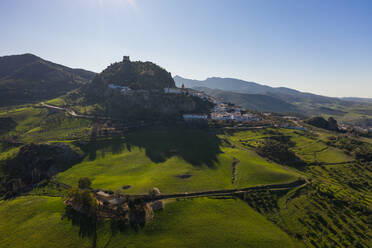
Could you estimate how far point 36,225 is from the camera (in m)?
55.7

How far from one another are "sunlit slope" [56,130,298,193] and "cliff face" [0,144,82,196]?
23.3ft

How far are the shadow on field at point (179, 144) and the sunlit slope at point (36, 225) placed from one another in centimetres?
4846

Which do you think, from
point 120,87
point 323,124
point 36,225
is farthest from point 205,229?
point 323,124

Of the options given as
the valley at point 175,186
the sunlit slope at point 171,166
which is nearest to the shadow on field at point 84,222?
the valley at point 175,186

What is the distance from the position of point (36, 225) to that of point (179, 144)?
257ft

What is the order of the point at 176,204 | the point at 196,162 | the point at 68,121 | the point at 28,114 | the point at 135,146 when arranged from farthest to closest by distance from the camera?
the point at 28,114, the point at 68,121, the point at 135,146, the point at 196,162, the point at 176,204

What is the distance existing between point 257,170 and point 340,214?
31.9 meters

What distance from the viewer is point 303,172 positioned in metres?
91.1

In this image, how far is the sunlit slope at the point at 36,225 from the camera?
5031 centimetres

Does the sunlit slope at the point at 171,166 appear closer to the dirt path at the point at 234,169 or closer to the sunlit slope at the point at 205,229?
the dirt path at the point at 234,169

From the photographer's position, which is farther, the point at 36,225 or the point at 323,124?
the point at 323,124

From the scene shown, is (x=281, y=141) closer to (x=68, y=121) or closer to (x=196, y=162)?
(x=196, y=162)

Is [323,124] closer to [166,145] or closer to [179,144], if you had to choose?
[179,144]

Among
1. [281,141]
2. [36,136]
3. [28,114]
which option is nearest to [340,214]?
[281,141]
